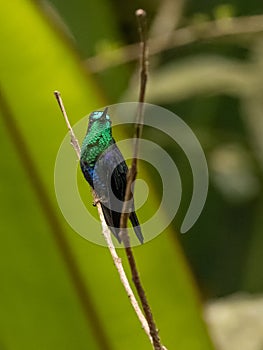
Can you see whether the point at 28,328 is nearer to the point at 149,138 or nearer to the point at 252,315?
the point at 252,315

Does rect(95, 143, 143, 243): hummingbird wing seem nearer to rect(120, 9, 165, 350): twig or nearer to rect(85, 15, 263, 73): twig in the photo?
rect(120, 9, 165, 350): twig

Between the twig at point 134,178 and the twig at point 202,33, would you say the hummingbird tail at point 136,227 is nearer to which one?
the twig at point 134,178

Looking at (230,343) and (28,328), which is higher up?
(28,328)

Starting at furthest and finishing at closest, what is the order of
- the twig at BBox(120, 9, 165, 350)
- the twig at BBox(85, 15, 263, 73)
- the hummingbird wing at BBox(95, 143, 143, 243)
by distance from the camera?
the twig at BBox(85, 15, 263, 73)
the hummingbird wing at BBox(95, 143, 143, 243)
the twig at BBox(120, 9, 165, 350)

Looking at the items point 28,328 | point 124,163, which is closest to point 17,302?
point 28,328

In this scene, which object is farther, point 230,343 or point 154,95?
point 154,95

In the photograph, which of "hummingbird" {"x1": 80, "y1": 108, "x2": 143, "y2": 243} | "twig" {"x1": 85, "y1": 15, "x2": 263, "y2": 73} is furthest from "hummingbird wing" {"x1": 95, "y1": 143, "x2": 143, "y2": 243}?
"twig" {"x1": 85, "y1": 15, "x2": 263, "y2": 73}

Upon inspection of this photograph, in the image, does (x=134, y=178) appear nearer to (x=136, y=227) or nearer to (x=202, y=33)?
(x=136, y=227)

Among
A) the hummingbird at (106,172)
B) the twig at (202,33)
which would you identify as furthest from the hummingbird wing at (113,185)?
the twig at (202,33)
